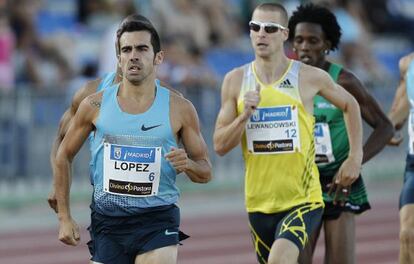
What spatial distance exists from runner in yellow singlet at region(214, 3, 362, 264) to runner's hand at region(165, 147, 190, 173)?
1131mm

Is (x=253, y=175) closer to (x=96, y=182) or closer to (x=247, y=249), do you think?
(x=96, y=182)

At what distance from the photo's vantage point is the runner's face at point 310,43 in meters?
9.40

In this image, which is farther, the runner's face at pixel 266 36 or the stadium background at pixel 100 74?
the stadium background at pixel 100 74

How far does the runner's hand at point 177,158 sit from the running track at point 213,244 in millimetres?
5432

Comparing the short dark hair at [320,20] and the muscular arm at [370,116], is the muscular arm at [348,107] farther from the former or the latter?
the short dark hair at [320,20]

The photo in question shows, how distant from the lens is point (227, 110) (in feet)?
28.2

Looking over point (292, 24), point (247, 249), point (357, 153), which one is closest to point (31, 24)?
point (247, 249)

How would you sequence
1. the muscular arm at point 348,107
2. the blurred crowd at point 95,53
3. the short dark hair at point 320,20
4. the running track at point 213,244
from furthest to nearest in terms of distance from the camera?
the blurred crowd at point 95,53 < the running track at point 213,244 < the short dark hair at point 320,20 < the muscular arm at point 348,107

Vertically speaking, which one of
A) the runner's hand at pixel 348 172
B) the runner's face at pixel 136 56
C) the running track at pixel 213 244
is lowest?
the running track at pixel 213 244

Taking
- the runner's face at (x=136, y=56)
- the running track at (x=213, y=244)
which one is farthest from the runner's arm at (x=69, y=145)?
the running track at (x=213, y=244)

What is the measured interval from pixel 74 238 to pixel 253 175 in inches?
61.1

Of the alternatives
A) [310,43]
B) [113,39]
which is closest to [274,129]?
[310,43]

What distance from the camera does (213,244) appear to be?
14273 millimetres

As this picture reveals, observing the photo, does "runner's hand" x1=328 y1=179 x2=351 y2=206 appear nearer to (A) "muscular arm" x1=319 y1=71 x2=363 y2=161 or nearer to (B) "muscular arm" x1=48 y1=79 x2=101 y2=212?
(A) "muscular arm" x1=319 y1=71 x2=363 y2=161
